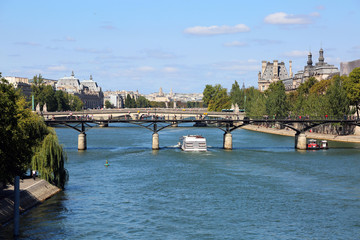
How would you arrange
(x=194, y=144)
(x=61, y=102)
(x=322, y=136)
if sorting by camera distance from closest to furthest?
1. (x=194, y=144)
2. (x=322, y=136)
3. (x=61, y=102)

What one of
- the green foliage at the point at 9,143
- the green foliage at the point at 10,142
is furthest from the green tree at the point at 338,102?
the green foliage at the point at 9,143

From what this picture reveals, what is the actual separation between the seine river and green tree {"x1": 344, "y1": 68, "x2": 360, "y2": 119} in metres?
37.0

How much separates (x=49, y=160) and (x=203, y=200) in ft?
43.5

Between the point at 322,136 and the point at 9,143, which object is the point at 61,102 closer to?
the point at 322,136

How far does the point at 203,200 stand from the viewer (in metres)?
45.9

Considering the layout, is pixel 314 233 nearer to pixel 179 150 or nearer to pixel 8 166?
pixel 8 166

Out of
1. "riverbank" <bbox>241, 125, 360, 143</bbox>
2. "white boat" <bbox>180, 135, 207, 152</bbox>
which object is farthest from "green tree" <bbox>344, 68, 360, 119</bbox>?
"white boat" <bbox>180, 135, 207, 152</bbox>

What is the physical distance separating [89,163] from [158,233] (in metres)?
33.6

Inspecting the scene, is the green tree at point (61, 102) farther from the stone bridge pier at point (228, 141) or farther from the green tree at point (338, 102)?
the stone bridge pier at point (228, 141)

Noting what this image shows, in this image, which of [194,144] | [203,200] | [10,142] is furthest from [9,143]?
[194,144]

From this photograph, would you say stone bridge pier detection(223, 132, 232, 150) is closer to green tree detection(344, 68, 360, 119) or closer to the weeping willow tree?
green tree detection(344, 68, 360, 119)

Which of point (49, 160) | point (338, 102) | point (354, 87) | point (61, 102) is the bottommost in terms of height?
point (49, 160)

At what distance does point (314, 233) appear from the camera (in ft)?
119

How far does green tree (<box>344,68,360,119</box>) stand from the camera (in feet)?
349
